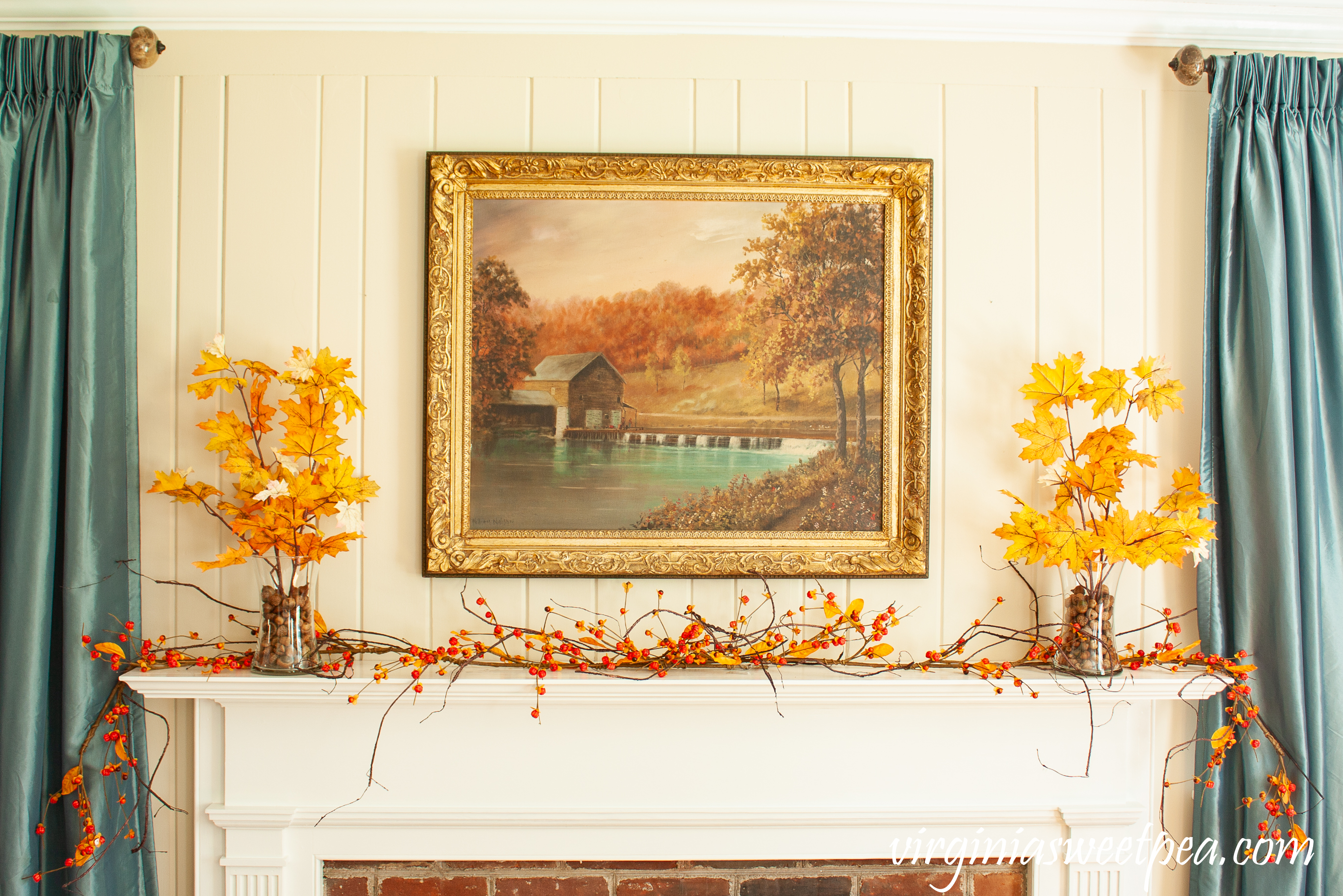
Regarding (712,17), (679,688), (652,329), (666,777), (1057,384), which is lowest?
(666,777)

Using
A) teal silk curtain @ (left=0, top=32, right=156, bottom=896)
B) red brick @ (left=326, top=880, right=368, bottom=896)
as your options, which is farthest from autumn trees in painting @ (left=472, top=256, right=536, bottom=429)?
red brick @ (left=326, top=880, right=368, bottom=896)

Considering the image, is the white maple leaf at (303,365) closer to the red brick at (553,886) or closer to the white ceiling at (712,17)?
the white ceiling at (712,17)

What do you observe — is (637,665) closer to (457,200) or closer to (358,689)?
(358,689)

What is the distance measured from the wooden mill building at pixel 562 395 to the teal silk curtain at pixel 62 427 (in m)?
0.81

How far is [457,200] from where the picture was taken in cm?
147

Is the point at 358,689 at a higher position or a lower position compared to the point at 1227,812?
higher

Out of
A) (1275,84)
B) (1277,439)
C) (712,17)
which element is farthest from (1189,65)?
(712,17)

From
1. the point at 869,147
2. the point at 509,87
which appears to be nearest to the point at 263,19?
the point at 509,87

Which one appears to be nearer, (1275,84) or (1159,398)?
(1159,398)

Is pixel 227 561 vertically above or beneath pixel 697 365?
beneath

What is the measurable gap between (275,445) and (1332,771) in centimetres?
232

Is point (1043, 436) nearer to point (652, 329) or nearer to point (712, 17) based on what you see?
point (652, 329)

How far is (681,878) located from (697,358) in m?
1.11

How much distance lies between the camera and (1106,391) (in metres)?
1.39
